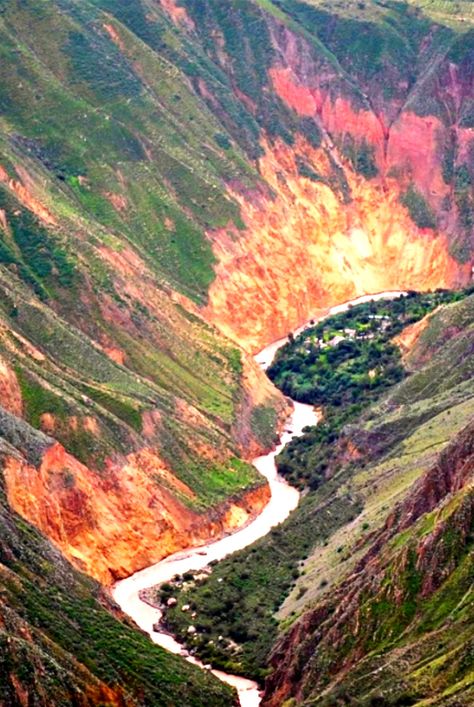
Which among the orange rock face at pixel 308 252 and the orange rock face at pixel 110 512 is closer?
the orange rock face at pixel 110 512

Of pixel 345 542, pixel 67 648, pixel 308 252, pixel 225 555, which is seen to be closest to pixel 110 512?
pixel 225 555

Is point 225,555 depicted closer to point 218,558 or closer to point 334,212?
point 218,558

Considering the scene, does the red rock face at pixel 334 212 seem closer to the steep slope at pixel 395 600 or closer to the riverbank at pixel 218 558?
the riverbank at pixel 218 558

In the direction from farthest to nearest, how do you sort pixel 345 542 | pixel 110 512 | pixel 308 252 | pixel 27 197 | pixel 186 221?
1. pixel 308 252
2. pixel 186 221
3. pixel 27 197
4. pixel 110 512
5. pixel 345 542

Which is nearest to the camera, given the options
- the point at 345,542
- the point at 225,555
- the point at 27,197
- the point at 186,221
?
the point at 345,542

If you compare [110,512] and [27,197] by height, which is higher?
[27,197]

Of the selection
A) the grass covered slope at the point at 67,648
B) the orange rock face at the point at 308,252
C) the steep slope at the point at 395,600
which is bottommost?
the steep slope at the point at 395,600

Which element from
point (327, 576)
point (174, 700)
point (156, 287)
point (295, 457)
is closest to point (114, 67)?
point (156, 287)

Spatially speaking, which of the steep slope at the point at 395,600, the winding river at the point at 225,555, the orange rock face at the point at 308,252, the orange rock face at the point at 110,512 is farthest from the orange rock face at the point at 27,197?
the steep slope at the point at 395,600
